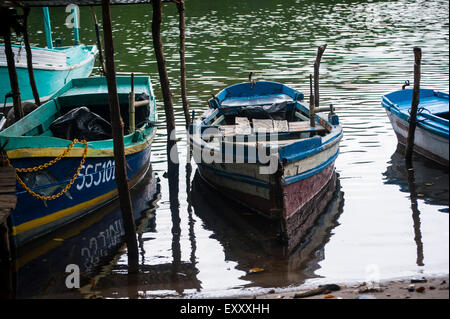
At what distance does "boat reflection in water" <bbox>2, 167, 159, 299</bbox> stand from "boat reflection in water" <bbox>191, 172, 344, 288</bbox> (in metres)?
1.24

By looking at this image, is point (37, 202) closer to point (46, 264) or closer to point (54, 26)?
point (46, 264)

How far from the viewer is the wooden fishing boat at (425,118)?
32.7 ft

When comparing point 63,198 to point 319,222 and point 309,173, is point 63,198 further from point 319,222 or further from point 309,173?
point 319,222

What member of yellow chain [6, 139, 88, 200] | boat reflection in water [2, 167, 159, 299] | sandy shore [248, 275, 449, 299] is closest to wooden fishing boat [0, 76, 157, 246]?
yellow chain [6, 139, 88, 200]

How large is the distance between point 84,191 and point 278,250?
374 centimetres

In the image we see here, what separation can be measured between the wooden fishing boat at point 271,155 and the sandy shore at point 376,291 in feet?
6.22

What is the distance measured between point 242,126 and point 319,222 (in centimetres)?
304

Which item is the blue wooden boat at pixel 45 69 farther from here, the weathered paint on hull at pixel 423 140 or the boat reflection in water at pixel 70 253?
the weathered paint on hull at pixel 423 140

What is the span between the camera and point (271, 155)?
939cm

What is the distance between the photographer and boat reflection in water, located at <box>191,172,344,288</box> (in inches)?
331

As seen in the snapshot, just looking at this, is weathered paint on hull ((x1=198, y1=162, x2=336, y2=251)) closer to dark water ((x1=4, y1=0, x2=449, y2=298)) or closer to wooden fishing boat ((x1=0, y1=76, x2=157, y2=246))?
dark water ((x1=4, y1=0, x2=449, y2=298))
